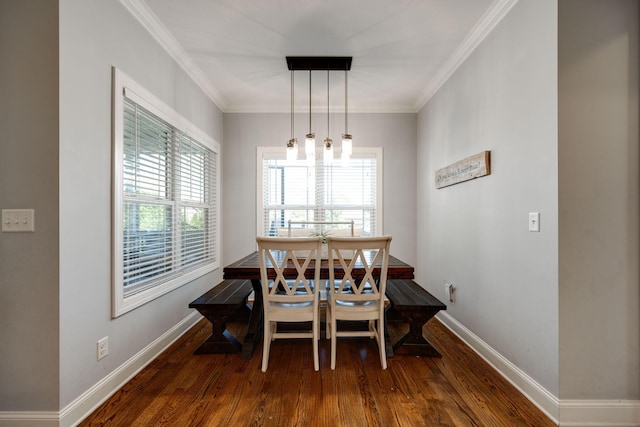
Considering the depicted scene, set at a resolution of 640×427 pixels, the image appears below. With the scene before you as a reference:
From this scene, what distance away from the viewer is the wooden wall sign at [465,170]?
246cm

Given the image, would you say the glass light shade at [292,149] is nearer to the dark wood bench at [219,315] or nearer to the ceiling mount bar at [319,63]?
the ceiling mount bar at [319,63]

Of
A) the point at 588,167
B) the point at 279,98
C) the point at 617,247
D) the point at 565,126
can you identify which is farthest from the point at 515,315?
the point at 279,98

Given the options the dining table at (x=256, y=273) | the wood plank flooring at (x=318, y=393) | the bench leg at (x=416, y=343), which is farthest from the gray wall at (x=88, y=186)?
the bench leg at (x=416, y=343)

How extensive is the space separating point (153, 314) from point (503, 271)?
2.69 m

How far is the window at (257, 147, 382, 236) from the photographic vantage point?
4.31 metres

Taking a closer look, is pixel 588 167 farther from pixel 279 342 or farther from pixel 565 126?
pixel 279 342

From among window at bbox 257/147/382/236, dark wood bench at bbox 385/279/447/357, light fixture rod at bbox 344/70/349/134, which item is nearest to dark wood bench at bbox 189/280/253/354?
dark wood bench at bbox 385/279/447/357

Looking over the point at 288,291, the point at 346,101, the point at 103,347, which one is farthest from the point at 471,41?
the point at 103,347

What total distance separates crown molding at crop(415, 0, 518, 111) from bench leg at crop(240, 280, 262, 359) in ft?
9.08

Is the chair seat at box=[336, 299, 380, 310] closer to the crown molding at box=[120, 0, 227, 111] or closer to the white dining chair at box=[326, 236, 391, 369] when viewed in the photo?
the white dining chair at box=[326, 236, 391, 369]

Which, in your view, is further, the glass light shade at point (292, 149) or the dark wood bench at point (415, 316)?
the glass light shade at point (292, 149)

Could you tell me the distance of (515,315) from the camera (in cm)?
210

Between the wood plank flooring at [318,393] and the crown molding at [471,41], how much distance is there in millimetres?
2580
